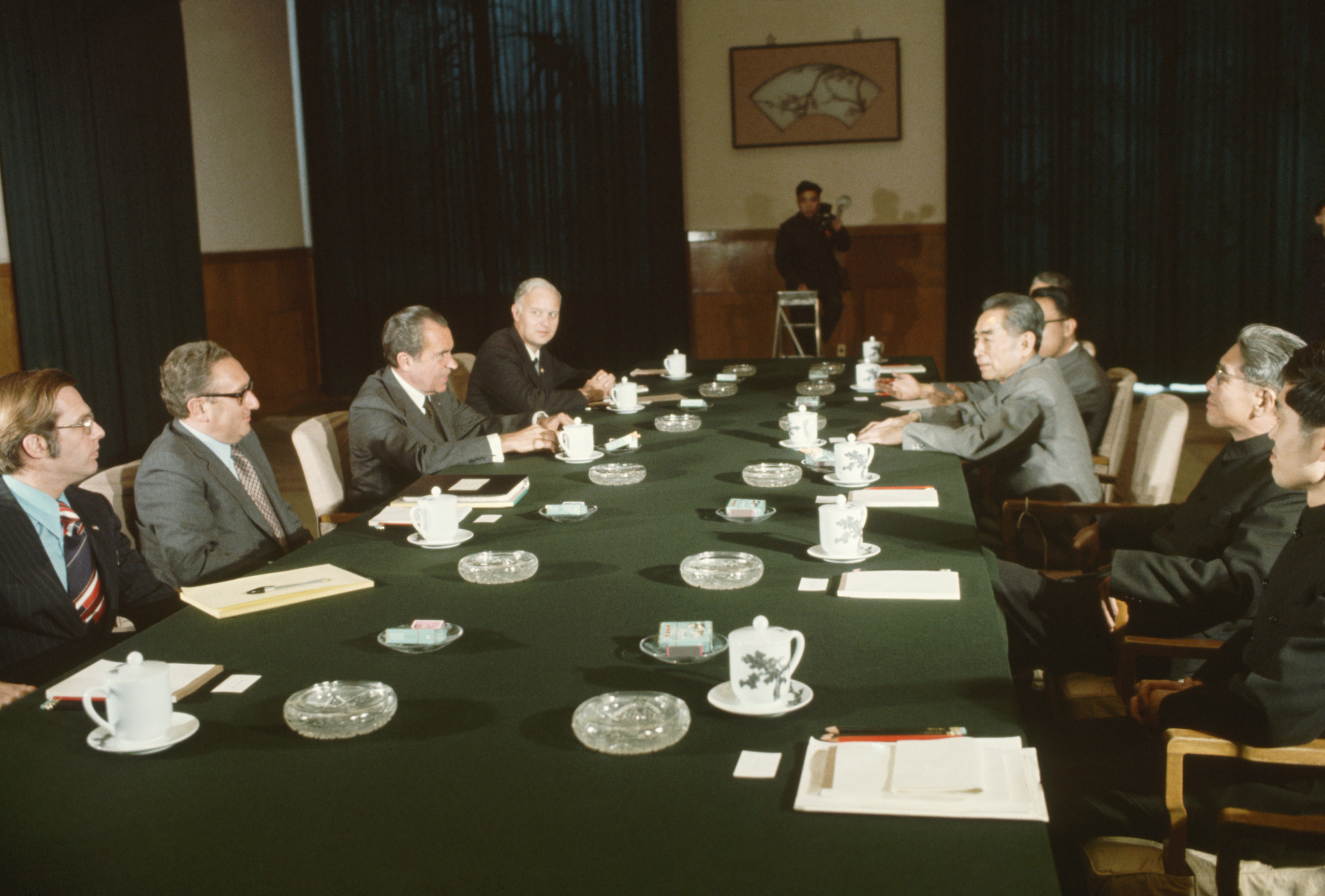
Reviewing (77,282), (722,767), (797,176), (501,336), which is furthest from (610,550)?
(797,176)

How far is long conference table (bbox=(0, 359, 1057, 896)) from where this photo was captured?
1.08 meters

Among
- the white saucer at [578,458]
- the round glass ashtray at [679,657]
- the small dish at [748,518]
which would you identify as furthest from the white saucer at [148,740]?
the white saucer at [578,458]

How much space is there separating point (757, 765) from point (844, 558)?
84 cm

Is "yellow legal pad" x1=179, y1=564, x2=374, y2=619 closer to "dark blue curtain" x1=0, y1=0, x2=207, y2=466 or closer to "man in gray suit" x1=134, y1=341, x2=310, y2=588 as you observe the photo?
"man in gray suit" x1=134, y1=341, x2=310, y2=588

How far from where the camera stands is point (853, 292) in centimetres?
892

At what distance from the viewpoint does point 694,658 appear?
1576 millimetres

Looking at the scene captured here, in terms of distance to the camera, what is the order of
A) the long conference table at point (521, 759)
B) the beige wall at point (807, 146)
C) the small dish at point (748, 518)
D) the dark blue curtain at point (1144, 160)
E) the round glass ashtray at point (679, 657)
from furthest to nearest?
the beige wall at point (807, 146), the dark blue curtain at point (1144, 160), the small dish at point (748, 518), the round glass ashtray at point (679, 657), the long conference table at point (521, 759)

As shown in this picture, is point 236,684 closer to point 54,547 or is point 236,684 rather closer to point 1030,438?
point 54,547

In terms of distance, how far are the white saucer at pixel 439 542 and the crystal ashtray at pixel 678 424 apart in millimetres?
1324

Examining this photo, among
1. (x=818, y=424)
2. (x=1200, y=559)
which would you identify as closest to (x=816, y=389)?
(x=818, y=424)

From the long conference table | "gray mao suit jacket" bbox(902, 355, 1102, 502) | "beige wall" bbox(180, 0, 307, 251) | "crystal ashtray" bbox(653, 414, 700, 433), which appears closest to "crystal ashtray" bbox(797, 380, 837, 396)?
"crystal ashtray" bbox(653, 414, 700, 433)

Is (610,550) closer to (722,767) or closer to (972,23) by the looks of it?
(722,767)

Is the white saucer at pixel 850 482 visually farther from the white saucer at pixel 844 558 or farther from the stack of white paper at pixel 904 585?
the stack of white paper at pixel 904 585

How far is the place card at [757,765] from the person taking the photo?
124 centimetres
